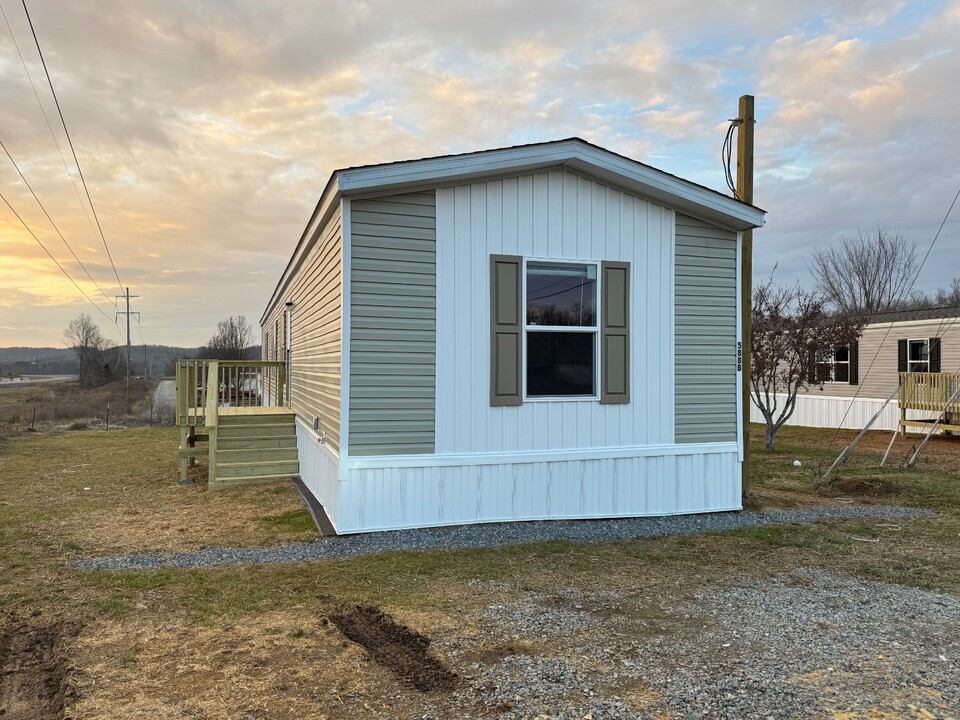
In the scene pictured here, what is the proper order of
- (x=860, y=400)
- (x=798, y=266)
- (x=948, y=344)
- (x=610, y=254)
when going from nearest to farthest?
1. (x=610, y=254)
2. (x=948, y=344)
3. (x=860, y=400)
4. (x=798, y=266)

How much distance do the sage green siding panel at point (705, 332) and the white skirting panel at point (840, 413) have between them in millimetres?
10265

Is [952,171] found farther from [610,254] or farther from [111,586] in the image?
[111,586]

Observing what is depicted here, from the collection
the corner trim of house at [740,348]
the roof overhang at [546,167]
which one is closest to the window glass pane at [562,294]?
the roof overhang at [546,167]

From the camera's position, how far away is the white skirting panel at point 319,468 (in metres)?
6.19

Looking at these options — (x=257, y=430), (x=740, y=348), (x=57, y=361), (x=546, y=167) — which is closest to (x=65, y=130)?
(x=257, y=430)

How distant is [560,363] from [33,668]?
474 cm

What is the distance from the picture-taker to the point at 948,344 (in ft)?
50.5

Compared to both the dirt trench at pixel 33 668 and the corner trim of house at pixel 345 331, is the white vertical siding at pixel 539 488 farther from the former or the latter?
the dirt trench at pixel 33 668

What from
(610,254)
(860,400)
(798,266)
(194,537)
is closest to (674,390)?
(610,254)

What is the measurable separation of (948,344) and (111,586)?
17727 mm

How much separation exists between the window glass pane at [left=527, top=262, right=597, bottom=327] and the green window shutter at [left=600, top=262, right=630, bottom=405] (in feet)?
0.41

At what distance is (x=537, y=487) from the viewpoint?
640 centimetres

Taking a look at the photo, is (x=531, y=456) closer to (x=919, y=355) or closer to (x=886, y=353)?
(x=919, y=355)

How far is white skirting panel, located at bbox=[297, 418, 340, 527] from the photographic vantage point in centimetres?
619
